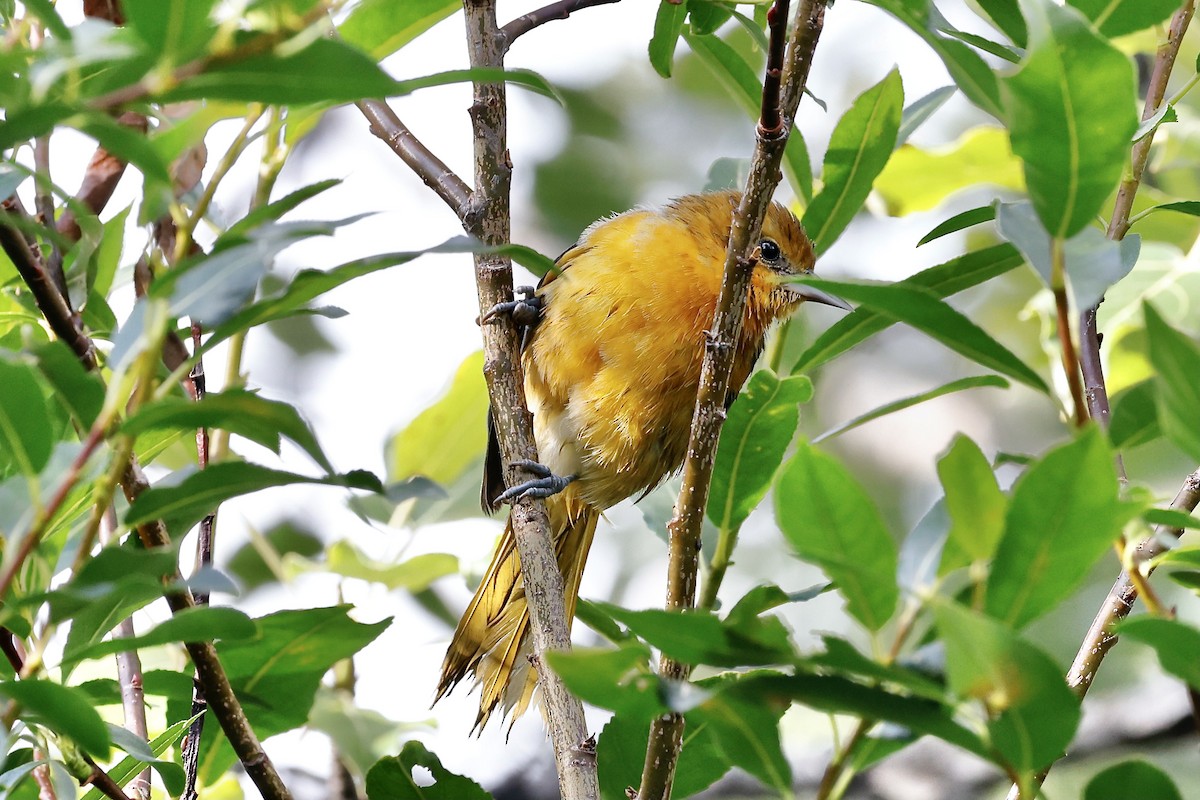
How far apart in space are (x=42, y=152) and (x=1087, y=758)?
350 cm

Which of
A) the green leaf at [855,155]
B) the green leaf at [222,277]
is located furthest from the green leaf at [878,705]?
the green leaf at [855,155]

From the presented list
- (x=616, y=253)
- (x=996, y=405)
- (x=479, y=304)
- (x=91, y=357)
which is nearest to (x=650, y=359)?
(x=616, y=253)

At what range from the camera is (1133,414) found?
1358 millimetres

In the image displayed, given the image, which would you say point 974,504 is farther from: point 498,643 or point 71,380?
point 498,643

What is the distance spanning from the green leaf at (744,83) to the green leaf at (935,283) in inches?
17.6

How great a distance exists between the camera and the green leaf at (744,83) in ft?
7.36

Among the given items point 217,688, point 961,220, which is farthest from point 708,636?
point 961,220

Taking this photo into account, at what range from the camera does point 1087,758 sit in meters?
3.83

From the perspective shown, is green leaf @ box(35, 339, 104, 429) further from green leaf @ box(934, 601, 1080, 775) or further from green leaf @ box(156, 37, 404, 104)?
green leaf @ box(934, 601, 1080, 775)

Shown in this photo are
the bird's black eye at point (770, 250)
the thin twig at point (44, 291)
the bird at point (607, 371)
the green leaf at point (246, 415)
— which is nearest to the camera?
the green leaf at point (246, 415)

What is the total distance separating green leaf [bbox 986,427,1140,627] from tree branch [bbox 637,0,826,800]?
0.65 metres

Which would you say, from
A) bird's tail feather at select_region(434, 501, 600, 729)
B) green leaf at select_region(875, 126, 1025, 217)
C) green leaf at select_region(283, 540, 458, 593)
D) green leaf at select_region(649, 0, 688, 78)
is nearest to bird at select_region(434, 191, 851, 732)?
bird's tail feather at select_region(434, 501, 600, 729)

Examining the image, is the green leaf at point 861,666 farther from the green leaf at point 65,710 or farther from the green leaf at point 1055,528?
the green leaf at point 65,710

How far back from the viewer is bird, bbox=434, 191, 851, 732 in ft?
11.1
